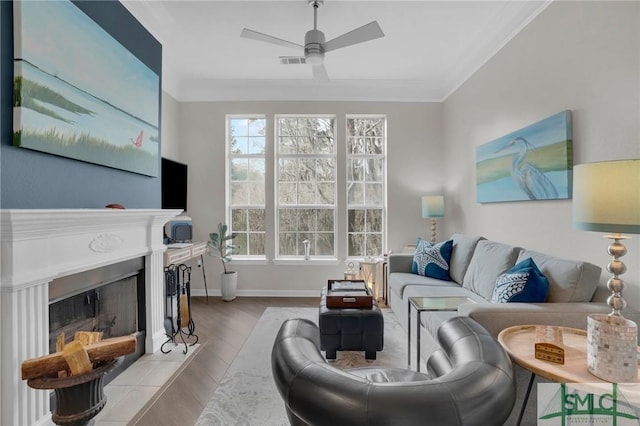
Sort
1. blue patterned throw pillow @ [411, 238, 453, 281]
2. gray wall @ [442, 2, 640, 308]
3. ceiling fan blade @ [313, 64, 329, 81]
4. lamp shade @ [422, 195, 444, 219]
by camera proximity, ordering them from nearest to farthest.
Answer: gray wall @ [442, 2, 640, 308] < ceiling fan blade @ [313, 64, 329, 81] < blue patterned throw pillow @ [411, 238, 453, 281] < lamp shade @ [422, 195, 444, 219]

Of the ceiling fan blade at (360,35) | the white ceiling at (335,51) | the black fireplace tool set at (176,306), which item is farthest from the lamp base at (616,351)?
the black fireplace tool set at (176,306)

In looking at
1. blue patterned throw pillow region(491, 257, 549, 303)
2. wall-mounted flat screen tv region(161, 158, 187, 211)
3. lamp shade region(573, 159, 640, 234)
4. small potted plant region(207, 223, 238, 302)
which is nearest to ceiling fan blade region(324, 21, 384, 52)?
lamp shade region(573, 159, 640, 234)

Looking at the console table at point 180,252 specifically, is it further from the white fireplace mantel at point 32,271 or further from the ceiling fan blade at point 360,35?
the ceiling fan blade at point 360,35

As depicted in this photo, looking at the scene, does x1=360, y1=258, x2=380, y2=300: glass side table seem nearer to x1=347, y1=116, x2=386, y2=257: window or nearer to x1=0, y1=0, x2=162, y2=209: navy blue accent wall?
x1=347, y1=116, x2=386, y2=257: window

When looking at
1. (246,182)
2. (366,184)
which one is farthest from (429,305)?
(246,182)

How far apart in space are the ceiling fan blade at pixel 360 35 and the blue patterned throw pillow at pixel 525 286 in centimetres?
202

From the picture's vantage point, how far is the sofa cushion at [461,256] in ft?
10.2

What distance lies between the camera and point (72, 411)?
1189 millimetres

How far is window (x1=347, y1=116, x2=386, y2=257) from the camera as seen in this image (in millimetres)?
4551

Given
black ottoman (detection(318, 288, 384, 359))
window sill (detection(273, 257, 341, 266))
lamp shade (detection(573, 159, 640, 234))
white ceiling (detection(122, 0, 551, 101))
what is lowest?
black ottoman (detection(318, 288, 384, 359))

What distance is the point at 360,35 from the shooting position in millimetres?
2438

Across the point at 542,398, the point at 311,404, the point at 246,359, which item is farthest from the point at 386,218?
the point at 311,404

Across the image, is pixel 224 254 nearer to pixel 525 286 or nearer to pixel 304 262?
pixel 304 262

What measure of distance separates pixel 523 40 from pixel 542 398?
2.81m
